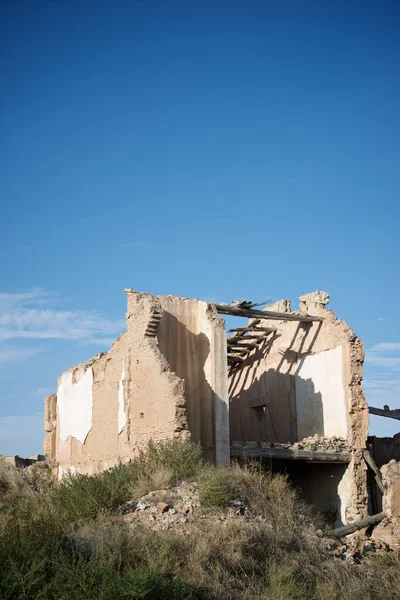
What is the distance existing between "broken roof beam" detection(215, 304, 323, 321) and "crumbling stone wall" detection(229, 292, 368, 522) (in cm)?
68

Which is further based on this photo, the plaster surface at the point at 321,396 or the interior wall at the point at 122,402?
the plaster surface at the point at 321,396

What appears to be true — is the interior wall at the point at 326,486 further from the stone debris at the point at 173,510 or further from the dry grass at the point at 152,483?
the stone debris at the point at 173,510

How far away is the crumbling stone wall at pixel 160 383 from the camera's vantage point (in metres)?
16.7

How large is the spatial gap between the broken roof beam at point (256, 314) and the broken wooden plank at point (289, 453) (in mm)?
3493

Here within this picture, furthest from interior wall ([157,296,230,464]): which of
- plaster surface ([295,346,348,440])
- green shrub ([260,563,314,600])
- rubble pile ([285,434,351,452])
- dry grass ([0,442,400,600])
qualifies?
green shrub ([260,563,314,600])

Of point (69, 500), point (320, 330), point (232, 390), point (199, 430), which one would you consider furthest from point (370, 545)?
point (232, 390)

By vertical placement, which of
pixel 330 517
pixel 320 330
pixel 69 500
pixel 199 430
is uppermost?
pixel 320 330

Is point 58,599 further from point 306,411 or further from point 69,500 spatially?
point 306,411

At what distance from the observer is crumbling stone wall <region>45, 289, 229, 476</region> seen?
1673cm

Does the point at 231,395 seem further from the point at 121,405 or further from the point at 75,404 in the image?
the point at 121,405

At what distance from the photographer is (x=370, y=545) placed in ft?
49.2

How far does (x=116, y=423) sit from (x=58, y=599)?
33.8 feet

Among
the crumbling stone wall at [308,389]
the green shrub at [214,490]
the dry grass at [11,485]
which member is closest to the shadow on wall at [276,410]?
the crumbling stone wall at [308,389]

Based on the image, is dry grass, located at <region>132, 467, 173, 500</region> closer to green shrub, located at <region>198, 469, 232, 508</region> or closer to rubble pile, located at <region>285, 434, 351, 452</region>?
green shrub, located at <region>198, 469, 232, 508</region>
